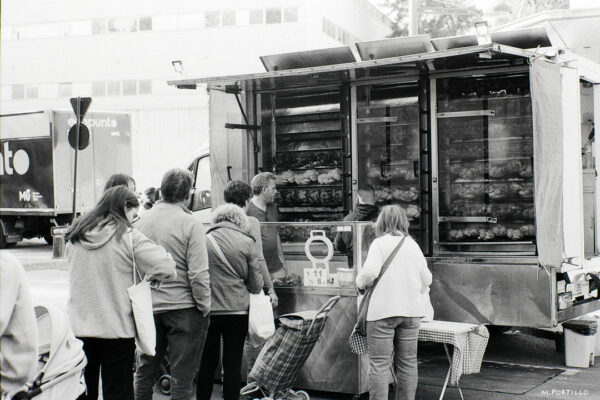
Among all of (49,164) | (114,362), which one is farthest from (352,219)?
(49,164)

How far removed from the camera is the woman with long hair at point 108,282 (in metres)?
4.66

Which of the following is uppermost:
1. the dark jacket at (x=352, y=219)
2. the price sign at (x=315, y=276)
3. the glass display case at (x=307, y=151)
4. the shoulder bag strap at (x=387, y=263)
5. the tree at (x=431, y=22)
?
the tree at (x=431, y=22)

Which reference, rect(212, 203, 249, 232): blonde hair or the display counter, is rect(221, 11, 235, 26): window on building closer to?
the display counter

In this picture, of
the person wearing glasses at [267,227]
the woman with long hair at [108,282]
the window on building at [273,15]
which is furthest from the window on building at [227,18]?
the woman with long hair at [108,282]

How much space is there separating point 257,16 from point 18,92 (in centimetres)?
1188

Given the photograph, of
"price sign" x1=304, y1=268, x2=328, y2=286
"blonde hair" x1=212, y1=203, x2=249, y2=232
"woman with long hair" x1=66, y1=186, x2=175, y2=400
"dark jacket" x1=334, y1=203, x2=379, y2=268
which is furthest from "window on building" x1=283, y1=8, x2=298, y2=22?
"woman with long hair" x1=66, y1=186, x2=175, y2=400

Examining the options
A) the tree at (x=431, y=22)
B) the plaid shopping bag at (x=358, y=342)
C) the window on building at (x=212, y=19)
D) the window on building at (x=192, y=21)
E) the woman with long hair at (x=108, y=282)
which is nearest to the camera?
the woman with long hair at (x=108, y=282)

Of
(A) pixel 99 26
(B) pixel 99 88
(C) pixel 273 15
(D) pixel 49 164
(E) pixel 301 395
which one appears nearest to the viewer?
(E) pixel 301 395

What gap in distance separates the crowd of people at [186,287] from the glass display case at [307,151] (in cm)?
244

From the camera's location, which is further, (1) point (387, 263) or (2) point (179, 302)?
(1) point (387, 263)

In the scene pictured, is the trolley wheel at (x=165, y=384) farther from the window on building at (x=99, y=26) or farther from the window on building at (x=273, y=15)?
the window on building at (x=99, y=26)

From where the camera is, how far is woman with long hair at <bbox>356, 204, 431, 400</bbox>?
569 cm

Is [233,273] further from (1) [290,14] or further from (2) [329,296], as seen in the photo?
(1) [290,14]

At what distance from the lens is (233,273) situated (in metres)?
5.78
